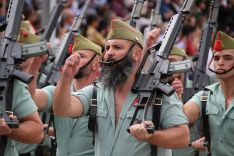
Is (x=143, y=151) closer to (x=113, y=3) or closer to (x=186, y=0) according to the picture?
(x=186, y=0)

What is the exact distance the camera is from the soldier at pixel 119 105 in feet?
27.2

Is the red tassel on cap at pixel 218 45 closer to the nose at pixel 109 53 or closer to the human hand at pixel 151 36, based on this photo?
the human hand at pixel 151 36

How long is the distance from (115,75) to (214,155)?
4.88 ft

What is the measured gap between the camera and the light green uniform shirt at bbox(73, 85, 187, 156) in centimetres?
852

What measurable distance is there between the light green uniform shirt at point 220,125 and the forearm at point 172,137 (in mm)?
1093

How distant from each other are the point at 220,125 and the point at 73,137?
165 centimetres

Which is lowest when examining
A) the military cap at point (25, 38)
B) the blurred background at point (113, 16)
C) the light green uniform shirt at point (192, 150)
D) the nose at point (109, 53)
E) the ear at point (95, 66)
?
the light green uniform shirt at point (192, 150)

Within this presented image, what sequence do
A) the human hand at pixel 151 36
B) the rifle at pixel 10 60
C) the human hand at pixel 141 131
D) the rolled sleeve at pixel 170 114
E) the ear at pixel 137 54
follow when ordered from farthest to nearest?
the ear at pixel 137 54 < the human hand at pixel 151 36 < the rolled sleeve at pixel 170 114 < the human hand at pixel 141 131 < the rifle at pixel 10 60

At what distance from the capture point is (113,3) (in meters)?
22.2

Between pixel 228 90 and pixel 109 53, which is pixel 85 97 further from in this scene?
pixel 228 90

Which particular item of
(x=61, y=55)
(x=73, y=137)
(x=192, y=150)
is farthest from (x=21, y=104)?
(x=61, y=55)

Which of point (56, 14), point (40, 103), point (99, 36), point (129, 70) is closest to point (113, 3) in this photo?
point (99, 36)

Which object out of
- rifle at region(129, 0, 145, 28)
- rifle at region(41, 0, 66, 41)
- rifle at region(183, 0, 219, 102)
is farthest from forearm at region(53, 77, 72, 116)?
rifle at region(41, 0, 66, 41)

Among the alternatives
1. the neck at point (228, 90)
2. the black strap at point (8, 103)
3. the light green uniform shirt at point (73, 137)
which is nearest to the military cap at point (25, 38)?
the light green uniform shirt at point (73, 137)
